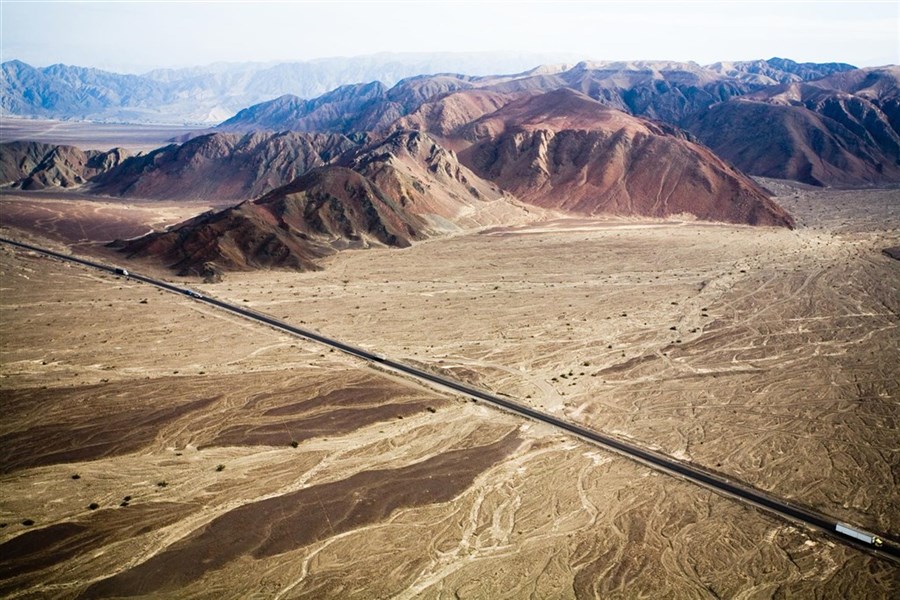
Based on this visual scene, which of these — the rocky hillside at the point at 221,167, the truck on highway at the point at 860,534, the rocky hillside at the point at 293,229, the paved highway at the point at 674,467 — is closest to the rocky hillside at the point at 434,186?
the rocky hillside at the point at 293,229

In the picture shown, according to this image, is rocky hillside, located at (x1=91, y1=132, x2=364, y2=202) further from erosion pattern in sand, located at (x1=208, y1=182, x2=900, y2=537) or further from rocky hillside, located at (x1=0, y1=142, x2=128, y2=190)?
erosion pattern in sand, located at (x1=208, y1=182, x2=900, y2=537)

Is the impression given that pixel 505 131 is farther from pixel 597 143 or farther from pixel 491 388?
pixel 491 388

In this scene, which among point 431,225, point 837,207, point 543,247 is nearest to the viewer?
point 543,247

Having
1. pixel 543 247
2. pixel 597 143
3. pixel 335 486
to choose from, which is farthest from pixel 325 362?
pixel 597 143

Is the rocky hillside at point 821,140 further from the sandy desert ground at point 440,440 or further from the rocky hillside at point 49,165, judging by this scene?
the rocky hillside at point 49,165

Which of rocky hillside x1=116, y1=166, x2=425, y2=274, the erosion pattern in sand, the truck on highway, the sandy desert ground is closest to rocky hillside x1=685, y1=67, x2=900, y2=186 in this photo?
the erosion pattern in sand

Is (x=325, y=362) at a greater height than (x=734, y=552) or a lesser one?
greater

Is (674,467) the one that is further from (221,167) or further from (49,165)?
(49,165)

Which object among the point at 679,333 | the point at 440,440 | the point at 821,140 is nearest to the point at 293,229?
the point at 679,333
